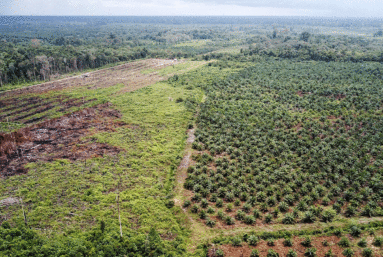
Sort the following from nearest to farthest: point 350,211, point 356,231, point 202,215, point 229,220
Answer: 1. point 356,231
2. point 229,220
3. point 202,215
4. point 350,211

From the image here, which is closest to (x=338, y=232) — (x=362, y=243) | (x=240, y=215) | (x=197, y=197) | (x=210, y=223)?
(x=362, y=243)

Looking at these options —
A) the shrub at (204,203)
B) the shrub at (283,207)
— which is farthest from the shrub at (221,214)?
Result: the shrub at (283,207)

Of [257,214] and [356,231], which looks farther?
[257,214]

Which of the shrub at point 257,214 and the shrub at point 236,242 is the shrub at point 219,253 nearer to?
the shrub at point 236,242

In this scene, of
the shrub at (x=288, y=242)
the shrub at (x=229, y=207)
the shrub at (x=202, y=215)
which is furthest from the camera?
the shrub at (x=229, y=207)

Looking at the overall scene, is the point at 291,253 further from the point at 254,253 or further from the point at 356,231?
the point at 356,231

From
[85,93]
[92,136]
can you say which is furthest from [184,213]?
[85,93]

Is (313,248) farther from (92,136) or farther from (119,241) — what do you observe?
(92,136)

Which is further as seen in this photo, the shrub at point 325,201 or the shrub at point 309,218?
the shrub at point 325,201
